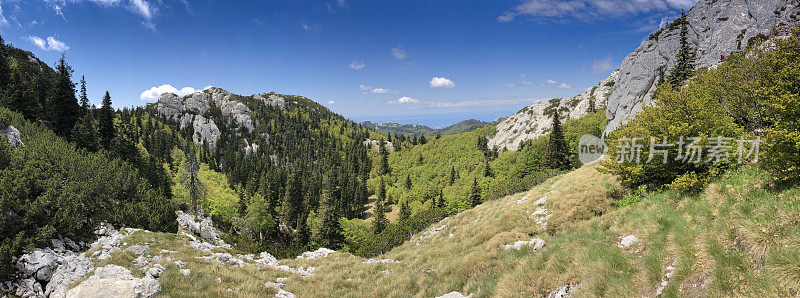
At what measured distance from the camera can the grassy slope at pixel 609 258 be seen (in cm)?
648

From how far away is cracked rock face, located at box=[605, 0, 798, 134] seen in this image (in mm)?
55484

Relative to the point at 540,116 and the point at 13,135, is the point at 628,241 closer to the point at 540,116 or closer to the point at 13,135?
the point at 13,135

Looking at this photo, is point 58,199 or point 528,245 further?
point 58,199

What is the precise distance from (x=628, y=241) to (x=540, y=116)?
167 metres

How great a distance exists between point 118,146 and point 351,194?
7163cm

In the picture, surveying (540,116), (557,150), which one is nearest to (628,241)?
(557,150)

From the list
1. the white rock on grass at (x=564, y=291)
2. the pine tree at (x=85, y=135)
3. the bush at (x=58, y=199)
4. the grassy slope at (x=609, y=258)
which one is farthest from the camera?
the pine tree at (x=85, y=135)

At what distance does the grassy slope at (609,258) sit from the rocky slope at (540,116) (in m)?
131

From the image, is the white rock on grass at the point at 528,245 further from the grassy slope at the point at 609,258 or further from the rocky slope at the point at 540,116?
the rocky slope at the point at 540,116

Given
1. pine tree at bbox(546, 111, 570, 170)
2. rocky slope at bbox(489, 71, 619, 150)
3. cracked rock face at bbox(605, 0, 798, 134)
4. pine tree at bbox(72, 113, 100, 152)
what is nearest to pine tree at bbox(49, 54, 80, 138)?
pine tree at bbox(72, 113, 100, 152)

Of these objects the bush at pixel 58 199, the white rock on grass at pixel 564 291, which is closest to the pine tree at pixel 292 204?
the bush at pixel 58 199

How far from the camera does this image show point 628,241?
33.6ft

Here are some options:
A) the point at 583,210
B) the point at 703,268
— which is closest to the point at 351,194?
the point at 583,210

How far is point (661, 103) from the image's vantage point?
565 inches
